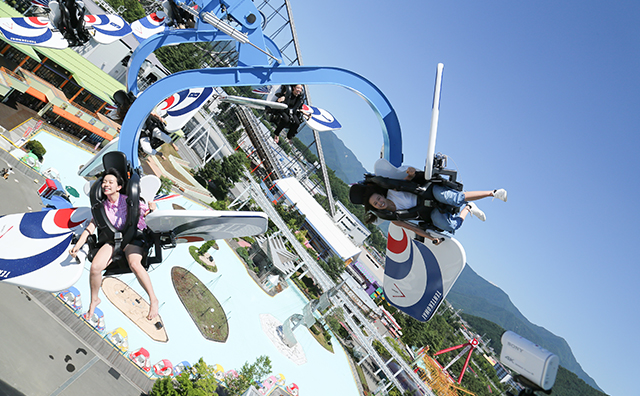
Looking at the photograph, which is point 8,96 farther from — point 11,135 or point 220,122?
point 220,122

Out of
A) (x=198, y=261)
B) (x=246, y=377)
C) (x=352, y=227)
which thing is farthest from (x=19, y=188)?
(x=352, y=227)

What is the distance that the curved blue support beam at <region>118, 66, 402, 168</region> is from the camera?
4.43 metres

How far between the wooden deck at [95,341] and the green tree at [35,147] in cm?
898

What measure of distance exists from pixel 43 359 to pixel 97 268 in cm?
1261

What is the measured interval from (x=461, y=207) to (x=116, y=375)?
15850mm

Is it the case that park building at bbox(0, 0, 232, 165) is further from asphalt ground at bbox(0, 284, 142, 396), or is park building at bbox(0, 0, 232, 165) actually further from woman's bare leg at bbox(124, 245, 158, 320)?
woman's bare leg at bbox(124, 245, 158, 320)

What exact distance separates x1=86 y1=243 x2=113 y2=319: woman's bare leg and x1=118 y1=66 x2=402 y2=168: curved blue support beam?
126 cm

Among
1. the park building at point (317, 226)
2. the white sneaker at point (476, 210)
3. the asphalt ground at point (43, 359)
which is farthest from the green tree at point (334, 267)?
the white sneaker at point (476, 210)

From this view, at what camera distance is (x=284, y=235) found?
31484 mm

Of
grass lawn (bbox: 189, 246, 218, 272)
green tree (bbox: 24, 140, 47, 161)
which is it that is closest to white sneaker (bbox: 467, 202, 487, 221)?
grass lawn (bbox: 189, 246, 218, 272)

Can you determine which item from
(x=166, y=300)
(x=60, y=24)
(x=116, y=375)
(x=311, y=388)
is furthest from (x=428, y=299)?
(x=311, y=388)

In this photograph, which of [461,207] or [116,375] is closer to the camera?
[461,207]

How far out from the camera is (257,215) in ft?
12.9

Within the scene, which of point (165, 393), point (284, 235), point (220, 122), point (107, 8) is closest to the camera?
point (165, 393)
